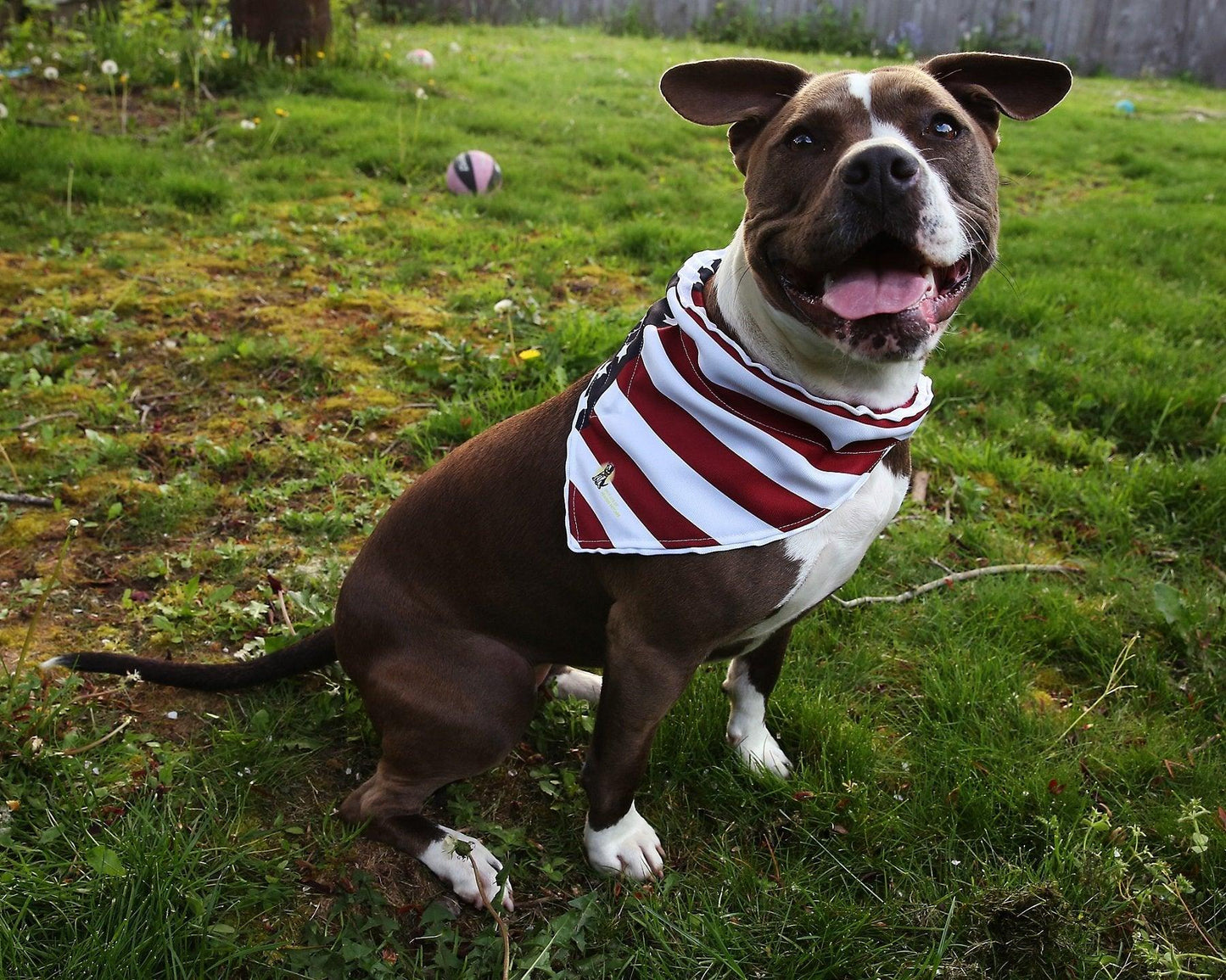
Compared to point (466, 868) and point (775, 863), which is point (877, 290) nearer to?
point (775, 863)

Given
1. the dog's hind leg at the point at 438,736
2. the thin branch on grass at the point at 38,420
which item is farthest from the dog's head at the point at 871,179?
the thin branch on grass at the point at 38,420

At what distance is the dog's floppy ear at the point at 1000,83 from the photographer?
208 centimetres

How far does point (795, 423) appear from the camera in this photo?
1948 mm

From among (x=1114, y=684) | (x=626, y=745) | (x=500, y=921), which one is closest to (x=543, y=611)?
(x=626, y=745)

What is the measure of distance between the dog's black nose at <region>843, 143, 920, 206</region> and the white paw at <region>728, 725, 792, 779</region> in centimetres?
139

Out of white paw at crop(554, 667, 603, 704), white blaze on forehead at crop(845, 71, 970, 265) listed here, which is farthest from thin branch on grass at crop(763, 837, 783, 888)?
white blaze on forehead at crop(845, 71, 970, 265)

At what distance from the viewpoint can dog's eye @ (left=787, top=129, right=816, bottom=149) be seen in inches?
76.9

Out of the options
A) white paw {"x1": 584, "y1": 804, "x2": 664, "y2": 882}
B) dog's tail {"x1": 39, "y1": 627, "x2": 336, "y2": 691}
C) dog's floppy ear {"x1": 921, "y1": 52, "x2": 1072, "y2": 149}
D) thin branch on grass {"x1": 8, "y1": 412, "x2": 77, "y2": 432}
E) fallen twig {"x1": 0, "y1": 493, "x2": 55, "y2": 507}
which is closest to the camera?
dog's floppy ear {"x1": 921, "y1": 52, "x2": 1072, "y2": 149}

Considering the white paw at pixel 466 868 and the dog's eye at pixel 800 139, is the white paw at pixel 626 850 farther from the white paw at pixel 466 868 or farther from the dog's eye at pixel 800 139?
the dog's eye at pixel 800 139

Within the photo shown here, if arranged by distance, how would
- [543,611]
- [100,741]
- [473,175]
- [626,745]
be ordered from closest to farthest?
1. [626,745]
2. [543,611]
3. [100,741]
4. [473,175]

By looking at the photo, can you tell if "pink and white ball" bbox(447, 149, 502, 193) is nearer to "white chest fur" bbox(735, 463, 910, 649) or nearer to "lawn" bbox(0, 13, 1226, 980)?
"lawn" bbox(0, 13, 1226, 980)

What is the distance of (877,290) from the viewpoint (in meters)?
1.80

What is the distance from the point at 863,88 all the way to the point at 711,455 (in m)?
0.80

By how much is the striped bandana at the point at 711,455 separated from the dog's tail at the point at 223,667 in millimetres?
833
